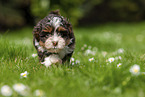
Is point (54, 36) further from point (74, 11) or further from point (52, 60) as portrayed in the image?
point (74, 11)

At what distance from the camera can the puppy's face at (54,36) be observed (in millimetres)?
2914

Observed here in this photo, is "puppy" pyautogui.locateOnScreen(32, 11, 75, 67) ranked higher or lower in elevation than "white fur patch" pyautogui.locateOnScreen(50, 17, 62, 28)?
lower

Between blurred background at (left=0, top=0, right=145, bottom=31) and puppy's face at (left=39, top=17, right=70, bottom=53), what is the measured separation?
7.79 metres

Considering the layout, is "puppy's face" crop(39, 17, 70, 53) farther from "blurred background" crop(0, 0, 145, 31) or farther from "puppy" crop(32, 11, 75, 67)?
"blurred background" crop(0, 0, 145, 31)

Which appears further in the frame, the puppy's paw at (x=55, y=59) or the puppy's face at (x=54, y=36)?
the puppy's paw at (x=55, y=59)

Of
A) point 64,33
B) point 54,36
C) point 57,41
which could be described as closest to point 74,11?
point 64,33

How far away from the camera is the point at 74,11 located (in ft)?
39.5

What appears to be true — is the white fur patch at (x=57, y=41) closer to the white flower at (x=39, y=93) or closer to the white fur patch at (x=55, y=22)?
the white fur patch at (x=55, y=22)

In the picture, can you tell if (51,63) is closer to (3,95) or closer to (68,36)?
(68,36)

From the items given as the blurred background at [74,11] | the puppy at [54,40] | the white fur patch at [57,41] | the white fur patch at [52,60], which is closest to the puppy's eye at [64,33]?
the puppy at [54,40]

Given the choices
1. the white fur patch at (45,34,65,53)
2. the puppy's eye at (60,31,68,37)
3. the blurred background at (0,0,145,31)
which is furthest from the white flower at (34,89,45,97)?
the blurred background at (0,0,145,31)

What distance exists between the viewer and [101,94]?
2.26 metres

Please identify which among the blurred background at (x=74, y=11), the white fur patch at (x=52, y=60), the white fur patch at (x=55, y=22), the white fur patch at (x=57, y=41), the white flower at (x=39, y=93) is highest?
the blurred background at (x=74, y=11)

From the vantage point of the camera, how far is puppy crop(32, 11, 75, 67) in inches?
116
